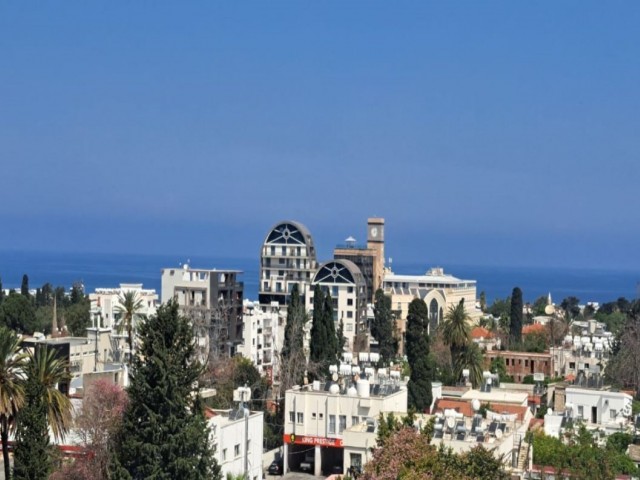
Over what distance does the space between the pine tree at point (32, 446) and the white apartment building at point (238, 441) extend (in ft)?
39.6

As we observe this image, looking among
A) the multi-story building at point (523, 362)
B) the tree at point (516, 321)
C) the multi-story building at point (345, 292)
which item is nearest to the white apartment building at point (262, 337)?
the multi-story building at point (345, 292)

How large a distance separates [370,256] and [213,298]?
121ft

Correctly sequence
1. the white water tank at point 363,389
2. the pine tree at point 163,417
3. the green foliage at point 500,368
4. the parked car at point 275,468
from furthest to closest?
the green foliage at point 500,368
the parked car at point 275,468
the white water tank at point 363,389
the pine tree at point 163,417

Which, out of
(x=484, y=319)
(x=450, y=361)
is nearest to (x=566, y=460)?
(x=450, y=361)

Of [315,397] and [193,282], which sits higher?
[193,282]

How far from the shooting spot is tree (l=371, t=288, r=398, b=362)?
109 m

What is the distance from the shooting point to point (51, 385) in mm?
41969

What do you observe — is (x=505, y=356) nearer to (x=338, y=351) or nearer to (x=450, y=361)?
(x=450, y=361)

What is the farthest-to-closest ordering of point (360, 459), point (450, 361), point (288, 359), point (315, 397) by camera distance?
point (450, 361)
point (288, 359)
point (315, 397)
point (360, 459)

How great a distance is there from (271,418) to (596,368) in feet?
127

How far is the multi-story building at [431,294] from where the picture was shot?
134125 mm

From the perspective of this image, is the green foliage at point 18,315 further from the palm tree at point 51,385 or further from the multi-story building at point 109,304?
the palm tree at point 51,385

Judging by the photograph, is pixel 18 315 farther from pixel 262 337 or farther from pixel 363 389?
pixel 363 389

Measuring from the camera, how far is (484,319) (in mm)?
138500
